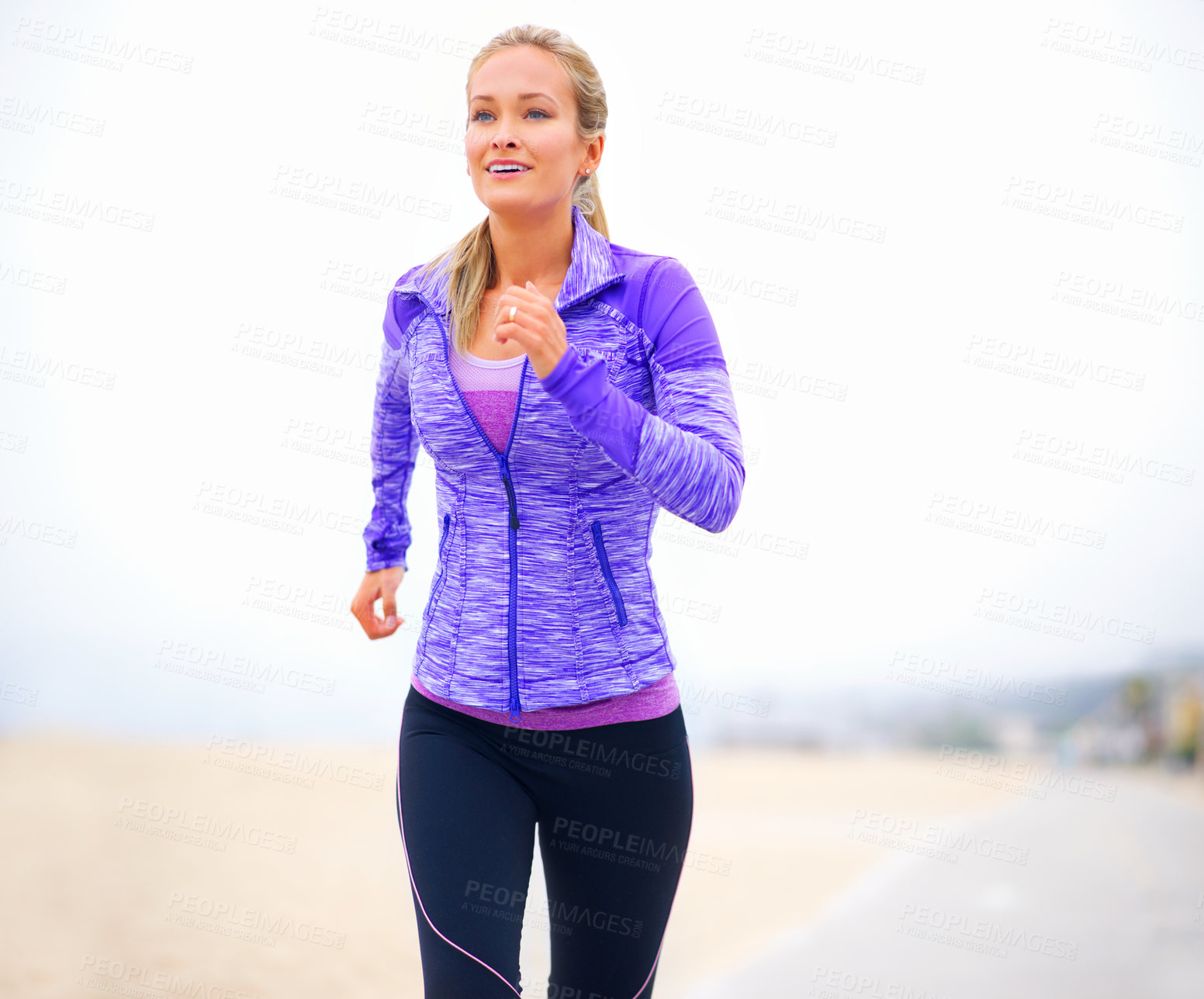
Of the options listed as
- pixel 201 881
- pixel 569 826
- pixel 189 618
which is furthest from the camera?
pixel 189 618

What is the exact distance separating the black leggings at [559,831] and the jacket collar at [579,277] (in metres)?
0.47

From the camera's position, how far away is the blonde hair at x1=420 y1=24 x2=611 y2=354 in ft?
4.00

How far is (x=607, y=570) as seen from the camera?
1.16 metres

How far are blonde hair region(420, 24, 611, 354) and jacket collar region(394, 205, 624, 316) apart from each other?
0.01 meters

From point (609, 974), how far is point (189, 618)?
3.40 metres

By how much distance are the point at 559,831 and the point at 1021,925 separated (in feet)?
8.65

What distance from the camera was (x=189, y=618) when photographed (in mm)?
4168

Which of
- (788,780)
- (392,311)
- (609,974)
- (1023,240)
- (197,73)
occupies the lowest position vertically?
(788,780)

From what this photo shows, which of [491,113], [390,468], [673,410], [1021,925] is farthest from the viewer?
[1021,925]

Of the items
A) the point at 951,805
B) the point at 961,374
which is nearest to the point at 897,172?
the point at 961,374

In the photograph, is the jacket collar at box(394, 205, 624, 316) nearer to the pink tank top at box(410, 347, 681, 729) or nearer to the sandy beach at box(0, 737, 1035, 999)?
the pink tank top at box(410, 347, 681, 729)

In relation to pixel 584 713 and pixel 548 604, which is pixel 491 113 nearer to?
pixel 548 604

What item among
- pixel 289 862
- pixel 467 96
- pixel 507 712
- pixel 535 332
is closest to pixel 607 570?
pixel 507 712

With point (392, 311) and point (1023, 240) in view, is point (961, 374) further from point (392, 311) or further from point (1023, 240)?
point (392, 311)
